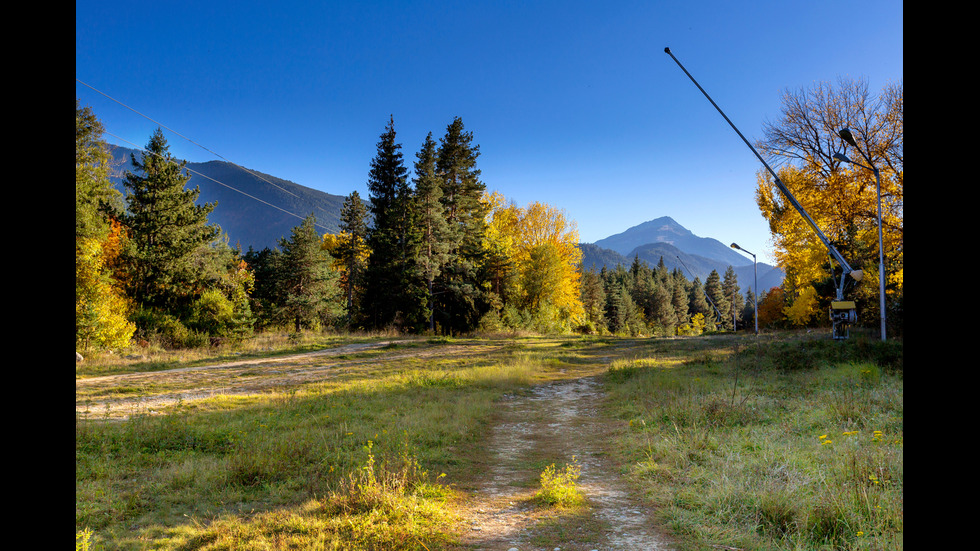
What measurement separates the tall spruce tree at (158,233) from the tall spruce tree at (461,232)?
17.3m

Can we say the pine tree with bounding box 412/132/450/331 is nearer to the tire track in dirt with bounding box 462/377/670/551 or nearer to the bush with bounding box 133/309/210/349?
the bush with bounding box 133/309/210/349

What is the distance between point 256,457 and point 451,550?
12.2 feet

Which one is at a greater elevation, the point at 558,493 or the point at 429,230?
the point at 429,230

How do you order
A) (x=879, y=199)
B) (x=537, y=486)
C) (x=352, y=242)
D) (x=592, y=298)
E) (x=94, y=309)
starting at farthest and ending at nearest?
(x=592, y=298)
(x=352, y=242)
(x=94, y=309)
(x=879, y=199)
(x=537, y=486)

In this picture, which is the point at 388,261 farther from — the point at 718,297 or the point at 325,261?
the point at 718,297

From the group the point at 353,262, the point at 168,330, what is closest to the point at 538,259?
the point at 353,262

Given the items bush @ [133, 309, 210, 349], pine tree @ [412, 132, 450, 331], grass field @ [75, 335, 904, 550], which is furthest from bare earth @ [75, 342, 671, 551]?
pine tree @ [412, 132, 450, 331]

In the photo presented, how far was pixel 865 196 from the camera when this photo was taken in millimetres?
19812

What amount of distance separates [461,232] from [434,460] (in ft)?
99.5

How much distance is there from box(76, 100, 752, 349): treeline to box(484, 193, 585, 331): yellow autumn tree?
0.13 meters

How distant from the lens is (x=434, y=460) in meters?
7.68

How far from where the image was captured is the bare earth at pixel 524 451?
198 inches

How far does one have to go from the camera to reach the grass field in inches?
191
